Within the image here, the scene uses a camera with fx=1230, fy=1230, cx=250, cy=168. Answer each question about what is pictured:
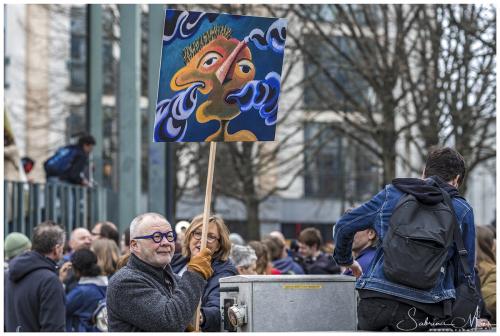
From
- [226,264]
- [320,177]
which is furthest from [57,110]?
[226,264]

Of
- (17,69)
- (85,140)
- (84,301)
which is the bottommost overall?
(84,301)

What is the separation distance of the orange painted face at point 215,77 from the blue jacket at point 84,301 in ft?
11.3

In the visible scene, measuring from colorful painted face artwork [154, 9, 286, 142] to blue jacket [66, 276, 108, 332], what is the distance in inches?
132

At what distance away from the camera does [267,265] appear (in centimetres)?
1191

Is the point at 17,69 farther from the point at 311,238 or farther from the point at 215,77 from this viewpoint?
the point at 215,77

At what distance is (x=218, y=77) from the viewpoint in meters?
7.43

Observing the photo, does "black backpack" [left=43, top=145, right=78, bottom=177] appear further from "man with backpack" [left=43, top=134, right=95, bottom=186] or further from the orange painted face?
the orange painted face

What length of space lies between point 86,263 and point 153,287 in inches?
155

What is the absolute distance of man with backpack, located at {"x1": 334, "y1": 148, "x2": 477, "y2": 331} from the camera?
251 inches

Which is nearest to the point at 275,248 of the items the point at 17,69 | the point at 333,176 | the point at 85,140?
the point at 85,140

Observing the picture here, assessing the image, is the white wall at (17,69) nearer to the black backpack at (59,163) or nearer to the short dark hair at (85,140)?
the black backpack at (59,163)

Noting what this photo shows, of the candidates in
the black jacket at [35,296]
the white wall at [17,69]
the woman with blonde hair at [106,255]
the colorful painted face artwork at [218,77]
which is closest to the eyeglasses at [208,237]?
the colorful painted face artwork at [218,77]

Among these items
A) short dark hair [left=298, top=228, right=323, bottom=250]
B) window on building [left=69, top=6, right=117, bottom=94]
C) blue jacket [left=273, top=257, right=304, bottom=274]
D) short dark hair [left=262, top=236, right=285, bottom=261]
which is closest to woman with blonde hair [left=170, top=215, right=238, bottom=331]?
blue jacket [left=273, top=257, right=304, bottom=274]

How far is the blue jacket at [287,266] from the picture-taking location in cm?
1334
